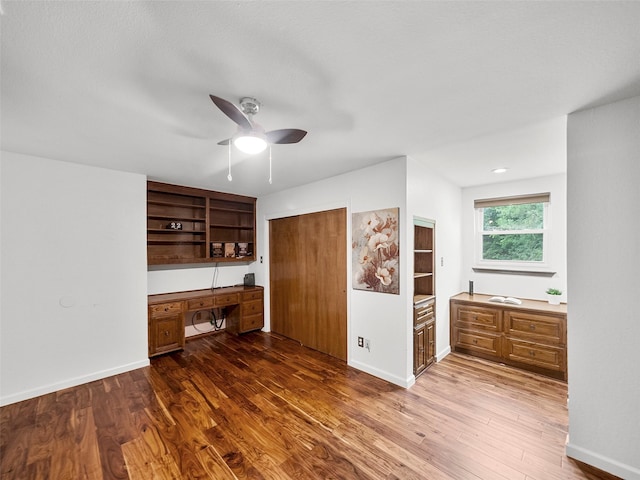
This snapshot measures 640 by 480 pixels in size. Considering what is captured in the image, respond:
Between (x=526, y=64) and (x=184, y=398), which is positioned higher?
(x=526, y=64)

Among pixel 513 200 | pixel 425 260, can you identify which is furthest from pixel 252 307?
pixel 513 200

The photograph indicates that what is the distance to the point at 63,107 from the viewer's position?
1.77 metres

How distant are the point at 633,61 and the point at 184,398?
13.3 feet

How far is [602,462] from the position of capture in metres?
1.75

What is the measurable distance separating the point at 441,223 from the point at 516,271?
137cm

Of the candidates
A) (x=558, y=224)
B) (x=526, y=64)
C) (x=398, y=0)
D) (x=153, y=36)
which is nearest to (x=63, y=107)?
(x=153, y=36)

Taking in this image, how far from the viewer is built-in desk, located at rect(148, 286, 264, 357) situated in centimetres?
360

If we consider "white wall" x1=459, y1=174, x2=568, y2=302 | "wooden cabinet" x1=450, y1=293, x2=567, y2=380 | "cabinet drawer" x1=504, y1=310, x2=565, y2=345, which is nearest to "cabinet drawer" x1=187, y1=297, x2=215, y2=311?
"wooden cabinet" x1=450, y1=293, x2=567, y2=380

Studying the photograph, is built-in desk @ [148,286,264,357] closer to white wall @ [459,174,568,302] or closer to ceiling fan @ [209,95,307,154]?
ceiling fan @ [209,95,307,154]

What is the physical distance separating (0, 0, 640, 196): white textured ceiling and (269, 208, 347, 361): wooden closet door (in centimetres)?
150

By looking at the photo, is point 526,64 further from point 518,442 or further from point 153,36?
point 518,442

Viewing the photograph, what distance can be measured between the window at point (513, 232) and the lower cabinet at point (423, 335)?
1495mm

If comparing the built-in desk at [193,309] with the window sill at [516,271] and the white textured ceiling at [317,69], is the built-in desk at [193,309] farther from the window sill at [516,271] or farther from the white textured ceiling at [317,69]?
the window sill at [516,271]

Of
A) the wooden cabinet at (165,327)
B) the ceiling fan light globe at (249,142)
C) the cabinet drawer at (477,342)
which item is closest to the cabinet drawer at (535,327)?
the cabinet drawer at (477,342)
